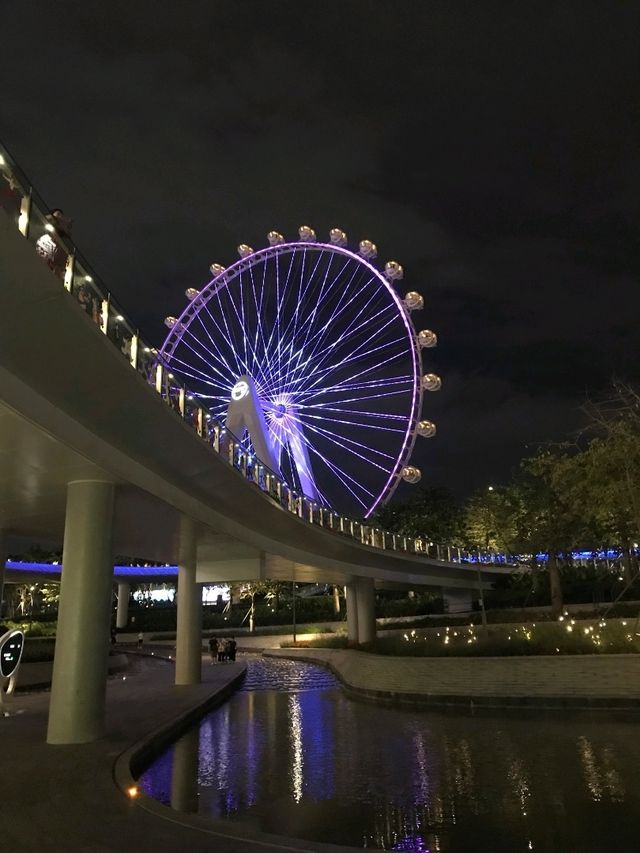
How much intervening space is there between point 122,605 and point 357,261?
147 ft

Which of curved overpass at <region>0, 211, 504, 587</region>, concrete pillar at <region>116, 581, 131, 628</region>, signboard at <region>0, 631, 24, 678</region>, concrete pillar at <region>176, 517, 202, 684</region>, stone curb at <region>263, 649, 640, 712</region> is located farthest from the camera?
concrete pillar at <region>116, 581, 131, 628</region>

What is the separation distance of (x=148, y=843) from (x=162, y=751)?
6636 millimetres

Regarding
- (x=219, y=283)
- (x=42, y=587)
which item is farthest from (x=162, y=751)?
(x=42, y=587)

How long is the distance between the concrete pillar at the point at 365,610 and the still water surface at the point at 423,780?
23.3m

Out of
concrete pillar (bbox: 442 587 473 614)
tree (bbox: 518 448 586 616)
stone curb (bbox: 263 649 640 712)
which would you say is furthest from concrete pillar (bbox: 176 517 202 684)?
concrete pillar (bbox: 442 587 473 614)

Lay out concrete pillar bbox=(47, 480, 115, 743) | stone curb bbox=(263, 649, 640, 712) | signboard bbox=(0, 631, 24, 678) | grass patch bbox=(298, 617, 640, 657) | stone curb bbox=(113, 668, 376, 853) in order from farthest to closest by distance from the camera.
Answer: grass patch bbox=(298, 617, 640, 657) → signboard bbox=(0, 631, 24, 678) → stone curb bbox=(263, 649, 640, 712) → concrete pillar bbox=(47, 480, 115, 743) → stone curb bbox=(113, 668, 376, 853)

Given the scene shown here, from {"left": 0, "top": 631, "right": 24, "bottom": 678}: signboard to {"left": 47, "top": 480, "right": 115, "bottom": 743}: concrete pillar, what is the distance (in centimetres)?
436

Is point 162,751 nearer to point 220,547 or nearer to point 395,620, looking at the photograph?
point 220,547

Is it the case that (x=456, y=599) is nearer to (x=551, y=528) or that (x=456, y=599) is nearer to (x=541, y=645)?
(x=551, y=528)

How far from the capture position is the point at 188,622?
2422 centimetres

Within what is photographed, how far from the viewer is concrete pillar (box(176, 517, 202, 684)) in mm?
23297

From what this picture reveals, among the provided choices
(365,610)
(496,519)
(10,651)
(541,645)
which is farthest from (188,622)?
(496,519)

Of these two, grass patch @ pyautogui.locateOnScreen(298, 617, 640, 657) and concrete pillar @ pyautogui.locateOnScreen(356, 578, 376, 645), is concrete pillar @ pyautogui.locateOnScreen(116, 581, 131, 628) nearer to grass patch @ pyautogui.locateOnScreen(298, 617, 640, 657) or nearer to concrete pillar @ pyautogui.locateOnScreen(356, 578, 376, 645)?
concrete pillar @ pyautogui.locateOnScreen(356, 578, 376, 645)

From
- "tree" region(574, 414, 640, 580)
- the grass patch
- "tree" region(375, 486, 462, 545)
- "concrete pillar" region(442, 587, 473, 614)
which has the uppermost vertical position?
"tree" region(375, 486, 462, 545)
